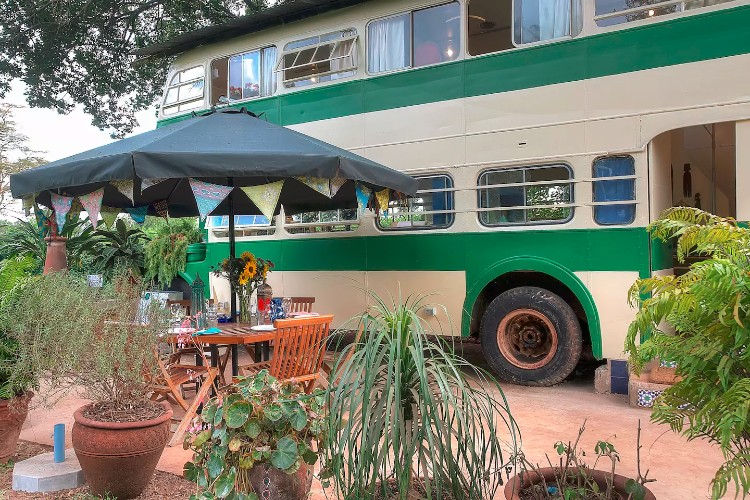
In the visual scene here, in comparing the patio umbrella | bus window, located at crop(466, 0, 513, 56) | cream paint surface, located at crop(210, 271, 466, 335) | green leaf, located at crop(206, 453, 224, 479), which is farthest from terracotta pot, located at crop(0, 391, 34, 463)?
bus window, located at crop(466, 0, 513, 56)

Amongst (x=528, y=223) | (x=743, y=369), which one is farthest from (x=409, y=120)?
(x=743, y=369)

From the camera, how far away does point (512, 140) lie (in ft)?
20.2

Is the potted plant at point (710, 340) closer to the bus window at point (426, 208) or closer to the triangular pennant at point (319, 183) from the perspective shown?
the triangular pennant at point (319, 183)

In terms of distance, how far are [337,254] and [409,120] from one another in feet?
5.78

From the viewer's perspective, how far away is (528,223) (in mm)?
6070

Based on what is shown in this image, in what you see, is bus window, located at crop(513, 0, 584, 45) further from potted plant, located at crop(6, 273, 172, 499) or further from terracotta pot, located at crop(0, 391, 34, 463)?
terracotta pot, located at crop(0, 391, 34, 463)

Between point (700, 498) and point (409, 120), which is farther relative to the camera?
point (409, 120)

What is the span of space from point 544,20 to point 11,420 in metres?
5.59

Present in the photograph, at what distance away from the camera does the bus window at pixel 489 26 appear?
20.5ft

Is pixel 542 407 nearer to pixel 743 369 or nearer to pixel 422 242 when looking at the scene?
pixel 422 242

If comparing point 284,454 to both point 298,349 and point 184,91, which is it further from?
point 184,91

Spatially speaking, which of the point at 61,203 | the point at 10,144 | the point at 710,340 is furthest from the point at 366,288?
the point at 10,144

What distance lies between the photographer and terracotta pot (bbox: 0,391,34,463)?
4.04m

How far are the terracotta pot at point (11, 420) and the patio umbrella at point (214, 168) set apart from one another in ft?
5.83
